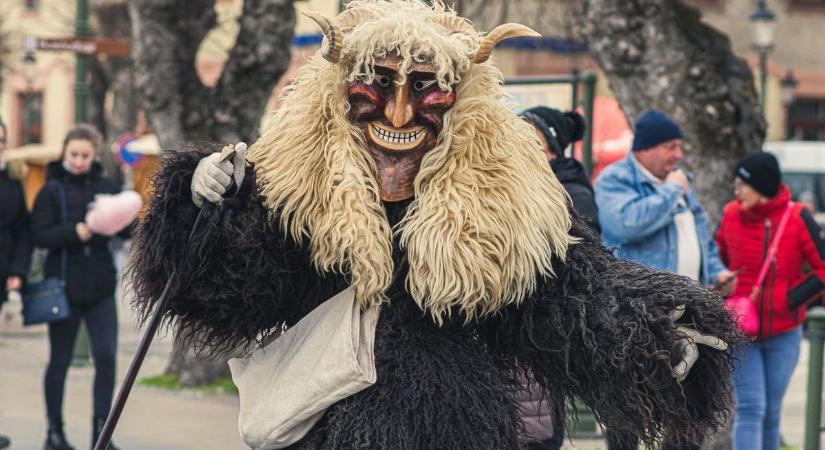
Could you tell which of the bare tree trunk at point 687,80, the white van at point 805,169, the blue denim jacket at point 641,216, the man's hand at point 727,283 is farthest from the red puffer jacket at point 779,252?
the white van at point 805,169

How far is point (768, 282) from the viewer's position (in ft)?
21.1

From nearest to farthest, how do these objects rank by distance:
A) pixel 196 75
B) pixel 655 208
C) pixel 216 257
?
pixel 216 257
pixel 655 208
pixel 196 75

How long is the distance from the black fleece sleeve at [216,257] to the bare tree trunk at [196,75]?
5777 millimetres

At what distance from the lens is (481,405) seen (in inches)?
145

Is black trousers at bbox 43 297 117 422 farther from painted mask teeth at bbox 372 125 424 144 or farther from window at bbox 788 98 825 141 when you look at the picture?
window at bbox 788 98 825 141

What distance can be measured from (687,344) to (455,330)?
2.08 ft

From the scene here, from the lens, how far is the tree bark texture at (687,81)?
320 inches

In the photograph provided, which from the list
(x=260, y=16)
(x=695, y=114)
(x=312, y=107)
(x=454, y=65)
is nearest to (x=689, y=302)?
(x=454, y=65)

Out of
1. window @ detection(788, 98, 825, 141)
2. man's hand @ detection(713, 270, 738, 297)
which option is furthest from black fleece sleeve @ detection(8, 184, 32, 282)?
window @ detection(788, 98, 825, 141)

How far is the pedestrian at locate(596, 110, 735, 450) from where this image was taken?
235 inches

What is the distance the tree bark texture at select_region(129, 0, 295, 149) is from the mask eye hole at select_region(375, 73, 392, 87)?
575cm

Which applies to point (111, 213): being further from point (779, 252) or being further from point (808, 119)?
point (808, 119)

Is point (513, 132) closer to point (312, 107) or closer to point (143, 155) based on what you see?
point (312, 107)

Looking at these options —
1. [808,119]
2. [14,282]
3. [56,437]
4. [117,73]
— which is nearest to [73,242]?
[14,282]
